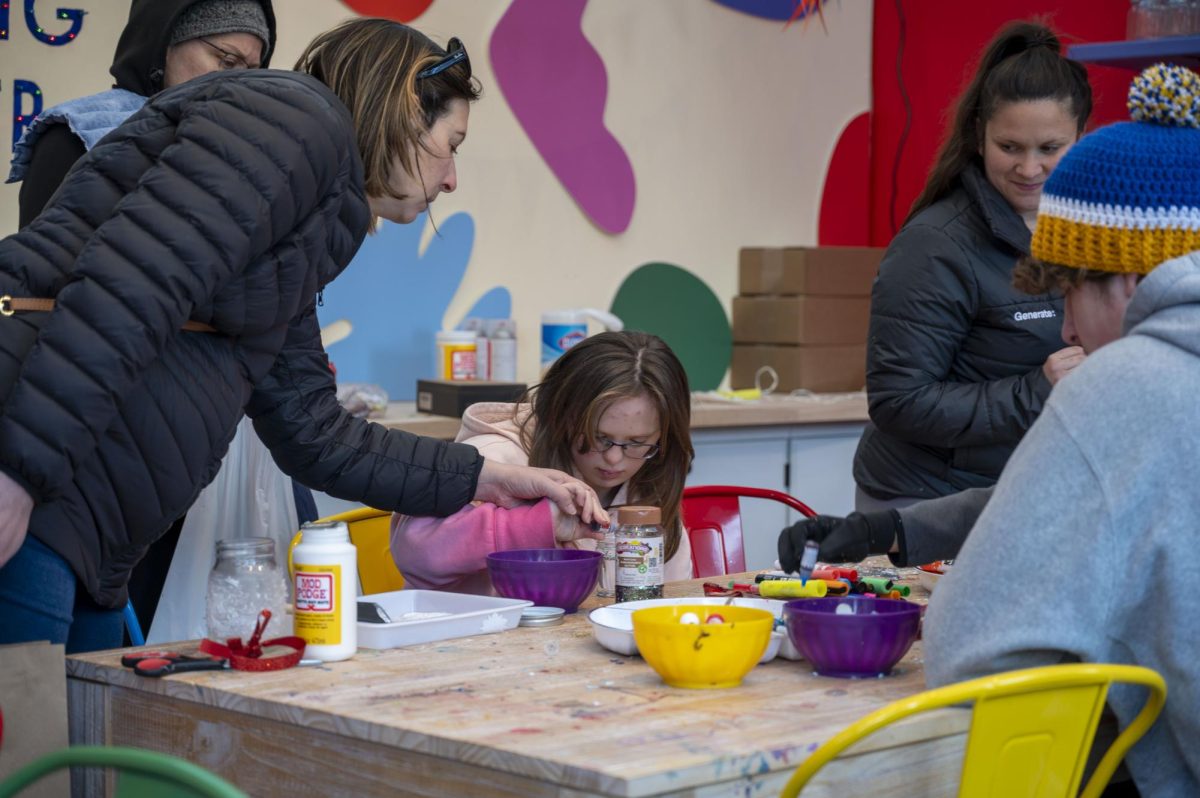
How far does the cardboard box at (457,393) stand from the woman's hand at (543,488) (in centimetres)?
115

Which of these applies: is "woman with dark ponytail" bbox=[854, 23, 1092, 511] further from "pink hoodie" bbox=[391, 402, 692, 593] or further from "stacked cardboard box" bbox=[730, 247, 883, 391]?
"stacked cardboard box" bbox=[730, 247, 883, 391]

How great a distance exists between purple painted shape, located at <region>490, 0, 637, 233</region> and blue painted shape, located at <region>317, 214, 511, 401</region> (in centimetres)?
37

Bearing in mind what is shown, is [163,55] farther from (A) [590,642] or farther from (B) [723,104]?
(B) [723,104]

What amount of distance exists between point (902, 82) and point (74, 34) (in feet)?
8.71

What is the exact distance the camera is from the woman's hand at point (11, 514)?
57.7 inches

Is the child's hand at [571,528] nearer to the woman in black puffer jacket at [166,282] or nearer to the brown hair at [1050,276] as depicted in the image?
the woman in black puffer jacket at [166,282]

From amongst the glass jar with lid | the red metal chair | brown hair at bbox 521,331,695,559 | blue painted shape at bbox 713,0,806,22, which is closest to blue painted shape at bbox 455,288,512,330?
blue painted shape at bbox 713,0,806,22

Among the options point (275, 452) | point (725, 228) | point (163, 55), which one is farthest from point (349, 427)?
point (725, 228)

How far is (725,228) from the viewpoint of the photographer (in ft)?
14.9

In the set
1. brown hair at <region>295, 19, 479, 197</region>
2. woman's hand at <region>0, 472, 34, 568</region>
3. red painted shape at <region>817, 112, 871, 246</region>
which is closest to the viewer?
woman's hand at <region>0, 472, 34, 568</region>

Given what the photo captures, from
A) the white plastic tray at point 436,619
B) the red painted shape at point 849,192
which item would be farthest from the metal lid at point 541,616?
the red painted shape at point 849,192

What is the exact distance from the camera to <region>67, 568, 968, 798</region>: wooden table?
1225mm

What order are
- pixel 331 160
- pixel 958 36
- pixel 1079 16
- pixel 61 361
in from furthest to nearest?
pixel 958 36
pixel 1079 16
pixel 331 160
pixel 61 361

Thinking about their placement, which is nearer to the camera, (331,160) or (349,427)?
(331,160)
